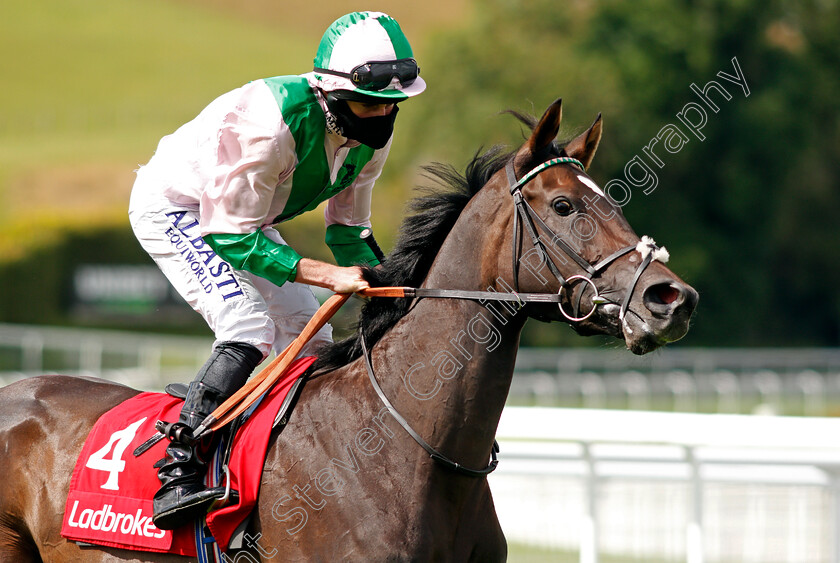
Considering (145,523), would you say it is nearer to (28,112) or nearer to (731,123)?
(731,123)

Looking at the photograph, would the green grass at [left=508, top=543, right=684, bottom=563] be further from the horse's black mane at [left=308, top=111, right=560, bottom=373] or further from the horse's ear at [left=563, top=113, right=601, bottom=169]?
the horse's ear at [left=563, top=113, right=601, bottom=169]

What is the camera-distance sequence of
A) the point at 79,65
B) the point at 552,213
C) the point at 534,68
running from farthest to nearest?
the point at 79,65 → the point at 534,68 → the point at 552,213

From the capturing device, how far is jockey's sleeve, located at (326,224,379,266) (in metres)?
3.80

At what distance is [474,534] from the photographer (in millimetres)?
2961

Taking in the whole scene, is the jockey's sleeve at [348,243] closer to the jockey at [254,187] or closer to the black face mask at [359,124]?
the jockey at [254,187]

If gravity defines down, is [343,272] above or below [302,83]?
below

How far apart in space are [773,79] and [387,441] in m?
24.1

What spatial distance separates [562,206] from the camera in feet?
9.36

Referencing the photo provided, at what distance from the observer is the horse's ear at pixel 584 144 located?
10.0 ft

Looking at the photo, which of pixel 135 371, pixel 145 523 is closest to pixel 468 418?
pixel 145 523

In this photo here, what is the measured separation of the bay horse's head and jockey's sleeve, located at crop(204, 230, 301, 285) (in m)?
0.69

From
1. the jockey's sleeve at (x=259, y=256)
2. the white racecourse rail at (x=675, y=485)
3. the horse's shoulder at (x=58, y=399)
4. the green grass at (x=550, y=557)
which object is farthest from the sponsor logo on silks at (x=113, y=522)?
the green grass at (x=550, y=557)

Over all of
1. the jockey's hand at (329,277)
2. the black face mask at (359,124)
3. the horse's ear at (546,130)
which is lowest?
the jockey's hand at (329,277)

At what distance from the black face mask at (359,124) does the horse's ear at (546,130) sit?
51 centimetres
